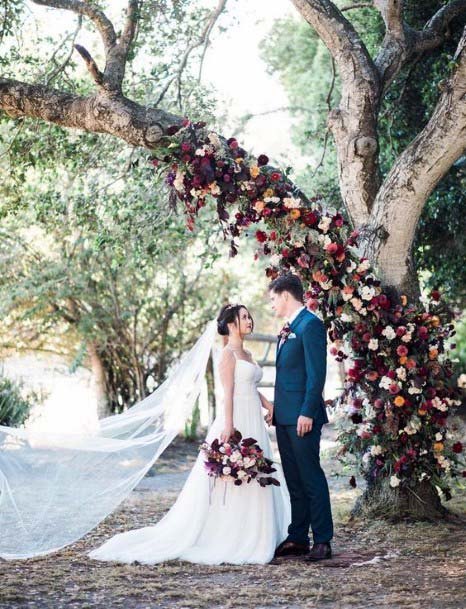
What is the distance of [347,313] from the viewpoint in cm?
604

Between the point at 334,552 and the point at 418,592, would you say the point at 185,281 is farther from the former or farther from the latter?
the point at 418,592

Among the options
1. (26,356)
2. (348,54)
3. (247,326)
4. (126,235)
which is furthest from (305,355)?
(26,356)

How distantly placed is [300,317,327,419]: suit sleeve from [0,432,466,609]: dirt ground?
100 cm

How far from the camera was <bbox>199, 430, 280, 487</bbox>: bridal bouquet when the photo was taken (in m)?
5.56

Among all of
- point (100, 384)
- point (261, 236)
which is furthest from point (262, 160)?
point (100, 384)

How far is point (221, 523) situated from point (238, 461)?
44cm

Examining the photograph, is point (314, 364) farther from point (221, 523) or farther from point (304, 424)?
point (221, 523)

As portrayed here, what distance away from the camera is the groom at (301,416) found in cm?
535

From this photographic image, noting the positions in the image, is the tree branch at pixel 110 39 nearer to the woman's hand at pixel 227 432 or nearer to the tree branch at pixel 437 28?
the tree branch at pixel 437 28

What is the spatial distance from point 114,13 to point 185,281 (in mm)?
4624

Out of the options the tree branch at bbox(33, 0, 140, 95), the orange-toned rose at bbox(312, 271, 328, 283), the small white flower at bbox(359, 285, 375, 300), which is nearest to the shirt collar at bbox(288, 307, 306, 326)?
the orange-toned rose at bbox(312, 271, 328, 283)

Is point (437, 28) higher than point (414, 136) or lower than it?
higher

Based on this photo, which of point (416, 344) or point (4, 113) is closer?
point (416, 344)

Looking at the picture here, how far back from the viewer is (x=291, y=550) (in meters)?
5.56
